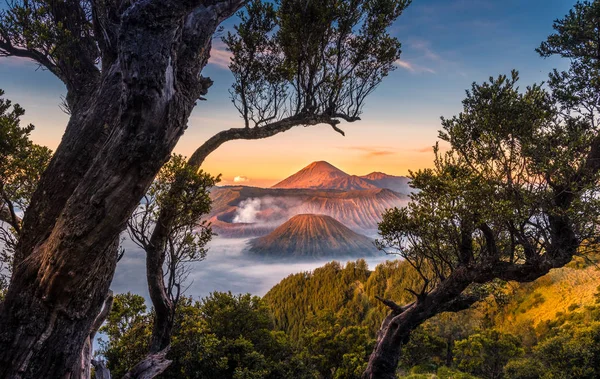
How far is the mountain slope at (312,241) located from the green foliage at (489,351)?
158953 mm

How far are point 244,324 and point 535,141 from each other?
47.5ft

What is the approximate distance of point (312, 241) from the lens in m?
183

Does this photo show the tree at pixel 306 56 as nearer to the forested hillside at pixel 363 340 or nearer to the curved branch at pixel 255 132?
the curved branch at pixel 255 132

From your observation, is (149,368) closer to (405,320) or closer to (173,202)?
(173,202)

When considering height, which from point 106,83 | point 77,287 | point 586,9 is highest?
point 586,9

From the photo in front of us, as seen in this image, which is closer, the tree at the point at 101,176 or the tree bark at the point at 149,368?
the tree at the point at 101,176

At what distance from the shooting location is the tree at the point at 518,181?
232 inches

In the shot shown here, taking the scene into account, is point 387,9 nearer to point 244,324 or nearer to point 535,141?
point 535,141

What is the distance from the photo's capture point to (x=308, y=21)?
695cm

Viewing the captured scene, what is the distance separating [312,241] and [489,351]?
168 meters

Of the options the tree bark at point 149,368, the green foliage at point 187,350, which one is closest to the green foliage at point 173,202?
the tree bark at point 149,368

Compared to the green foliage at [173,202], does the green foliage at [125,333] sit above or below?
below

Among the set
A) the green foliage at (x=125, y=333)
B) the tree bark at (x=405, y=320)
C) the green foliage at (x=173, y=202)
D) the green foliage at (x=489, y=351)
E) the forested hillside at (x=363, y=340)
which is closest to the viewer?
the green foliage at (x=173, y=202)

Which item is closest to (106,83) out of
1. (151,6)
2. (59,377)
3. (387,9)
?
(151,6)
